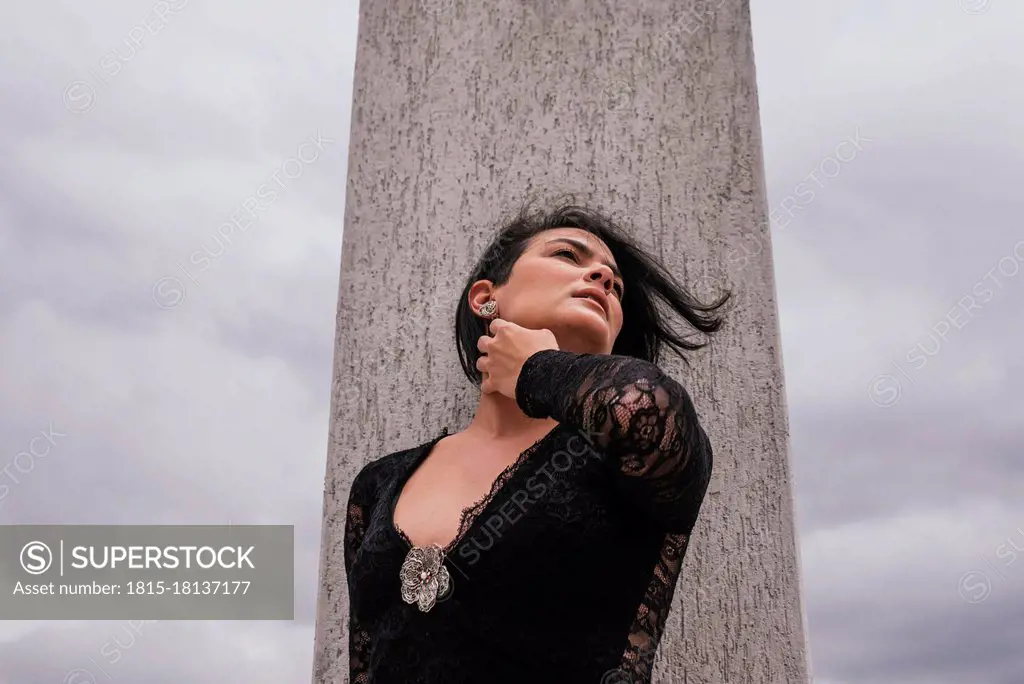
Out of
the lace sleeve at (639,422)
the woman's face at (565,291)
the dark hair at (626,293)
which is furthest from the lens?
the dark hair at (626,293)

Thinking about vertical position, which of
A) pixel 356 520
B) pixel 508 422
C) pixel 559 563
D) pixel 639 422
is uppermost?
pixel 508 422

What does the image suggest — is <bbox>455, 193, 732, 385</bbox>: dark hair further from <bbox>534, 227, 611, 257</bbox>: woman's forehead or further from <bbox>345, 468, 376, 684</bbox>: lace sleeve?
<bbox>345, 468, 376, 684</bbox>: lace sleeve

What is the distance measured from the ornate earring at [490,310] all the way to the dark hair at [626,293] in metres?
0.10

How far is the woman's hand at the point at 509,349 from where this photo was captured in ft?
5.20

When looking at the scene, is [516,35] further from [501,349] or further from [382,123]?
[501,349]

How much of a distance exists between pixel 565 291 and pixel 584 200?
2.79 ft

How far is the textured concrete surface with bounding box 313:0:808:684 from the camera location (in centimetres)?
216

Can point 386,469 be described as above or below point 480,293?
below

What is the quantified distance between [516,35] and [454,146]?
463 millimetres

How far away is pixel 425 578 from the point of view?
1.53 meters

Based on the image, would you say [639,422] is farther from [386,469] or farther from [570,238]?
[386,469]

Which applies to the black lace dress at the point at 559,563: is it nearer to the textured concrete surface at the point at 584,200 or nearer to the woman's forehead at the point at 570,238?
the woman's forehead at the point at 570,238

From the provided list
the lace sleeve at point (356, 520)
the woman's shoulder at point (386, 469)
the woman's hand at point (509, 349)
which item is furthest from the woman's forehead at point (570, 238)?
the lace sleeve at point (356, 520)

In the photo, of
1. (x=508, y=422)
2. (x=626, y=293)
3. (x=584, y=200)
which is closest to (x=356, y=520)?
(x=508, y=422)
